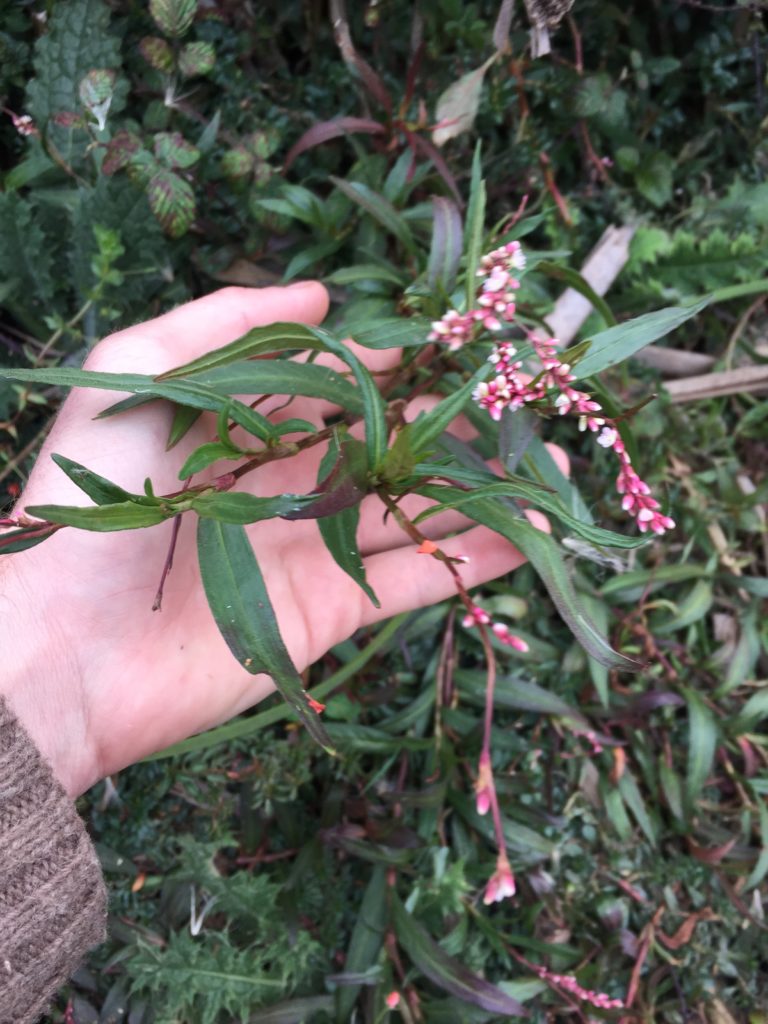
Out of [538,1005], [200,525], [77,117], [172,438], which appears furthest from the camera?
[538,1005]

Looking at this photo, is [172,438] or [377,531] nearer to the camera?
[172,438]

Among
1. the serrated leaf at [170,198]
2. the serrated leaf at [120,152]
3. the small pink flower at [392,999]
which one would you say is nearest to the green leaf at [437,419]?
the serrated leaf at [170,198]

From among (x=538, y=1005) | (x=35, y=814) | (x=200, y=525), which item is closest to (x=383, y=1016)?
(x=538, y=1005)

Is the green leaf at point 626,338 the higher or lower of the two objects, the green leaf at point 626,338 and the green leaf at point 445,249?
the lower

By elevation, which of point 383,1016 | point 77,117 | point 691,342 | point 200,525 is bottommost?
point 383,1016

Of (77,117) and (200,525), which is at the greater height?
(77,117)

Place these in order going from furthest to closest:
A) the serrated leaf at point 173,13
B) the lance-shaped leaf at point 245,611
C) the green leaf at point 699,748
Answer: the green leaf at point 699,748 → the serrated leaf at point 173,13 → the lance-shaped leaf at point 245,611

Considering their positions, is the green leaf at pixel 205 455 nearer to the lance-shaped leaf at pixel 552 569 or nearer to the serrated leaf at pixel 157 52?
the lance-shaped leaf at pixel 552 569

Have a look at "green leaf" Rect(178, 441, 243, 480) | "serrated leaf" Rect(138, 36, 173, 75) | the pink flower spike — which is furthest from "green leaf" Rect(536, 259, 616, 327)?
the pink flower spike

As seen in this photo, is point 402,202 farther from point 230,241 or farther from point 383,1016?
point 383,1016
